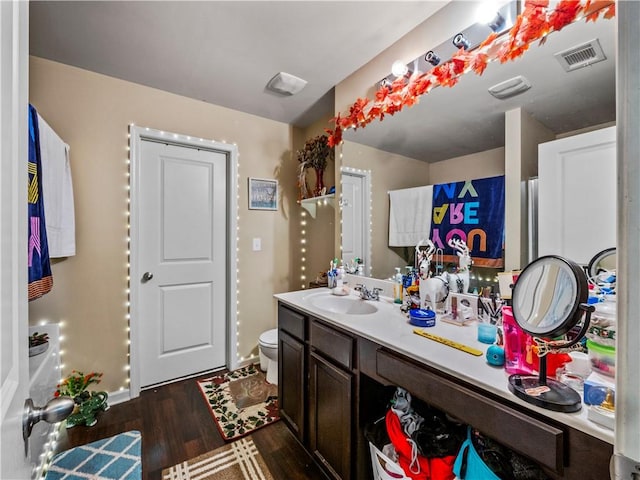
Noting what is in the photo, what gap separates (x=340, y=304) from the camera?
1.92 metres

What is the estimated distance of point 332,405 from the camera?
1.42 meters


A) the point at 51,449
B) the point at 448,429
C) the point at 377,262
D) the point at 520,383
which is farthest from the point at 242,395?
the point at 520,383

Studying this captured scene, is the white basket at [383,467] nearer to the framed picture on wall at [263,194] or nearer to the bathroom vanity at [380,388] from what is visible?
the bathroom vanity at [380,388]

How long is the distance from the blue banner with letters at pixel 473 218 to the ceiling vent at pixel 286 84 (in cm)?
138

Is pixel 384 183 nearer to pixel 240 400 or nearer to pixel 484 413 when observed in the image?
pixel 484 413

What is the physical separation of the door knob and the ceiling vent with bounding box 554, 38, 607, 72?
5.99ft

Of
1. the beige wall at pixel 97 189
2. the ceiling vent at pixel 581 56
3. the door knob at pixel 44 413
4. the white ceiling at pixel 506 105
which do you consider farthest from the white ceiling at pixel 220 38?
the door knob at pixel 44 413

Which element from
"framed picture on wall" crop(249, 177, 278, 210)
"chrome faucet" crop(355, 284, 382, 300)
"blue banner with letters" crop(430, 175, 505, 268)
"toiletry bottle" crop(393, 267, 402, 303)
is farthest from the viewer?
"framed picture on wall" crop(249, 177, 278, 210)

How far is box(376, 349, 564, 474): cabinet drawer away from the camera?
718 mm

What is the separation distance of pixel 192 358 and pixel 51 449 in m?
1.02

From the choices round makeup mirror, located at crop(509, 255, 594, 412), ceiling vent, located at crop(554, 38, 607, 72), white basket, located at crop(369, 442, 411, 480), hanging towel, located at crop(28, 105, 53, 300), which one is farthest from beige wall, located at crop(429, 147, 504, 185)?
hanging towel, located at crop(28, 105, 53, 300)

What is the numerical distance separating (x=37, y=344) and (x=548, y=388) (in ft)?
7.94

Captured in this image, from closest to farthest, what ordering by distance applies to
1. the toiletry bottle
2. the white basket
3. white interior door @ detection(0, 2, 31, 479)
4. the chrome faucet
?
white interior door @ detection(0, 2, 31, 479), the white basket, the toiletry bottle, the chrome faucet

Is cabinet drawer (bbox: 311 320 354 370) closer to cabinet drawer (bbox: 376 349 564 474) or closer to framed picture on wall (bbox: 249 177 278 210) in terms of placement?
cabinet drawer (bbox: 376 349 564 474)
